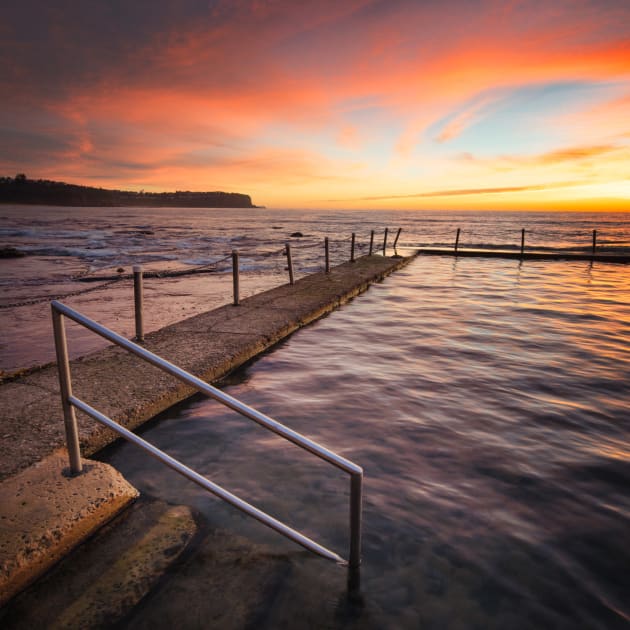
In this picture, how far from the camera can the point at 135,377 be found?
473 centimetres

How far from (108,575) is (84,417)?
1.90 m

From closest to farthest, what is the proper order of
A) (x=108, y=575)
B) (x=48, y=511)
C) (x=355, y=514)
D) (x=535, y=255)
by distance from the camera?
(x=355, y=514) < (x=108, y=575) < (x=48, y=511) < (x=535, y=255)

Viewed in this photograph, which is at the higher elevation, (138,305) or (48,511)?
(138,305)

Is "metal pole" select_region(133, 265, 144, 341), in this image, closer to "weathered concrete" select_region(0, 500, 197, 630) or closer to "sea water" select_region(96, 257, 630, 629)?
"sea water" select_region(96, 257, 630, 629)

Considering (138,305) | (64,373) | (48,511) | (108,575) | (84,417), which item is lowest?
(108,575)

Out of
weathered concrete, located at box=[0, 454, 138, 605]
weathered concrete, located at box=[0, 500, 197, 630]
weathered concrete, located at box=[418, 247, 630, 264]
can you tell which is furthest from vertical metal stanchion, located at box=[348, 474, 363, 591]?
weathered concrete, located at box=[418, 247, 630, 264]

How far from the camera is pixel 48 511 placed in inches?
94.0

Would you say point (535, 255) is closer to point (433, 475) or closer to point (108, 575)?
point (433, 475)

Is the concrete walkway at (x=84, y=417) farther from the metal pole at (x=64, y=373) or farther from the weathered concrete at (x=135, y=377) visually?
the metal pole at (x=64, y=373)

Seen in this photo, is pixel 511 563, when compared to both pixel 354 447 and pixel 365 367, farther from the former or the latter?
pixel 365 367

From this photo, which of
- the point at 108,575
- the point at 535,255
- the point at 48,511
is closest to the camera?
the point at 108,575

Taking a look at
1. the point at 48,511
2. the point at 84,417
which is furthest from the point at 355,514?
the point at 84,417

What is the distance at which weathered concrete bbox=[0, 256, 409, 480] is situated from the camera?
3.38 metres

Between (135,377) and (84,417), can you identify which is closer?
(84,417)
